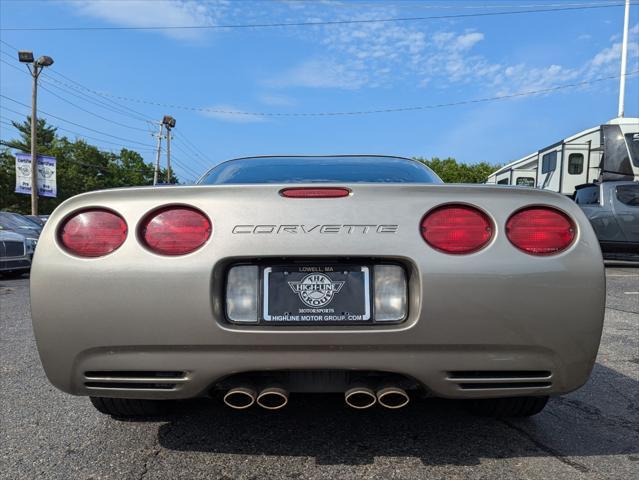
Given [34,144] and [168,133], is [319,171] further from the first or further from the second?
[168,133]

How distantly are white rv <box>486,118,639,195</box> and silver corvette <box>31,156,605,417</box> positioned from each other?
11786 mm

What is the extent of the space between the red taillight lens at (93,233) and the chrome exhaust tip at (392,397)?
1.08m

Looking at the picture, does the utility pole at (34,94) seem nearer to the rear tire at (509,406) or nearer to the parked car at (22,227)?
the parked car at (22,227)

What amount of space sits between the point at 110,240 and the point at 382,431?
56.1 inches

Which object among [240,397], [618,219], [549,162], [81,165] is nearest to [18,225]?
[240,397]

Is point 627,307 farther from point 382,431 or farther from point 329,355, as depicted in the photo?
point 329,355

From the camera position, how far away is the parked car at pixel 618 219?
1042 cm

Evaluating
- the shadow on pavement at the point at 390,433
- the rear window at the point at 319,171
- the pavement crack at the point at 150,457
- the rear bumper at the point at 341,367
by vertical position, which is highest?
the rear window at the point at 319,171

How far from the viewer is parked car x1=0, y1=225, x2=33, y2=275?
920 cm

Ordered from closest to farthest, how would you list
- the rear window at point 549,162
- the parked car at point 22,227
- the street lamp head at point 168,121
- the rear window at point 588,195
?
the parked car at point 22,227, the rear window at point 588,195, the rear window at point 549,162, the street lamp head at point 168,121

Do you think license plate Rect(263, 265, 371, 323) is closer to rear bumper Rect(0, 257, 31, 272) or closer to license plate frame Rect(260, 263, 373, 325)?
license plate frame Rect(260, 263, 373, 325)

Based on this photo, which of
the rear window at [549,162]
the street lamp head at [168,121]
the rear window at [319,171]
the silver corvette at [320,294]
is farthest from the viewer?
the street lamp head at [168,121]

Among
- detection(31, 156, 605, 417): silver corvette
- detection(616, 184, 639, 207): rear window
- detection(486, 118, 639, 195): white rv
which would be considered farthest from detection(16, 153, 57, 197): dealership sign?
detection(31, 156, 605, 417): silver corvette

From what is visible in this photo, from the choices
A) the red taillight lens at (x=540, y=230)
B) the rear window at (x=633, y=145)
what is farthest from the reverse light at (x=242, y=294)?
the rear window at (x=633, y=145)
